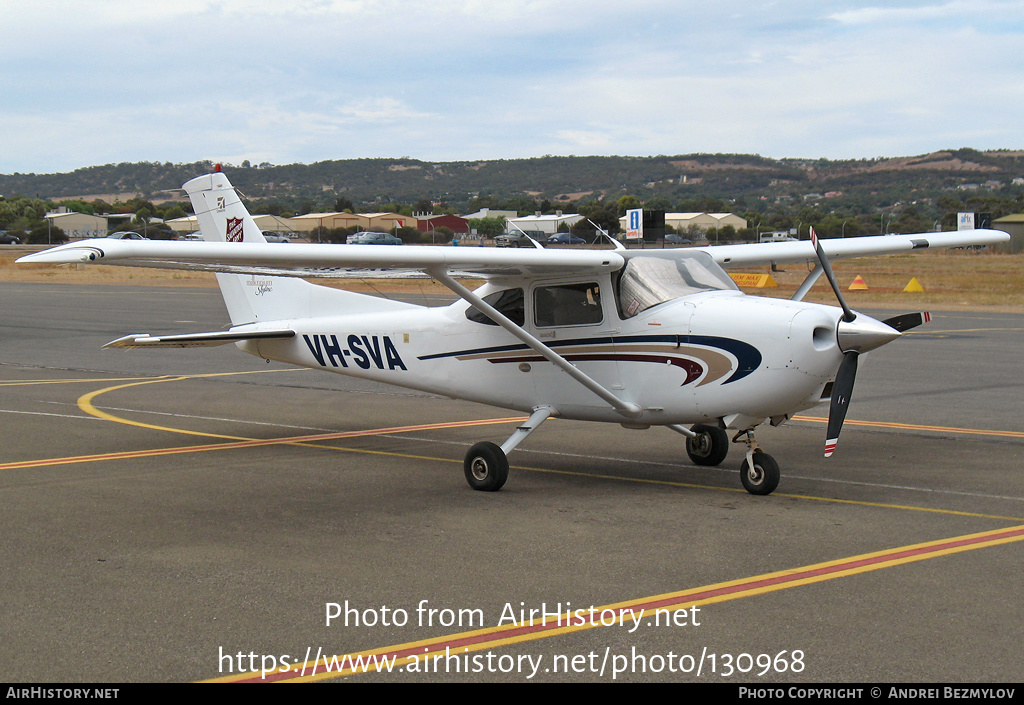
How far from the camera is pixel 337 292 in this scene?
11883 mm

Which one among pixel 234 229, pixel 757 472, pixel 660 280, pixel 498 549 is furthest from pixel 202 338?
pixel 757 472

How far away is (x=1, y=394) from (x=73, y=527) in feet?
29.1

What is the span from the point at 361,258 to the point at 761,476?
156 inches

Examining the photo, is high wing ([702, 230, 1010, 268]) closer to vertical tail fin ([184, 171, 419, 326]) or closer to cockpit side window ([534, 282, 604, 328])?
cockpit side window ([534, 282, 604, 328])

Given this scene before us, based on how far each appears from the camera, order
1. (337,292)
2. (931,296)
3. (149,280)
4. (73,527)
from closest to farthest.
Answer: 1. (73,527)
2. (337,292)
3. (931,296)
4. (149,280)

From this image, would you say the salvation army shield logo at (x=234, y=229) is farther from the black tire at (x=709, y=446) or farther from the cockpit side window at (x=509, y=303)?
the black tire at (x=709, y=446)

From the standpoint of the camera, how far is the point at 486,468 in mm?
9352

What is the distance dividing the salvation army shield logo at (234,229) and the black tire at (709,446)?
19.7 feet

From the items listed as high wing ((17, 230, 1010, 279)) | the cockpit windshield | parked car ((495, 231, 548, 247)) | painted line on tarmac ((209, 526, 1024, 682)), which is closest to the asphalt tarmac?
painted line on tarmac ((209, 526, 1024, 682))

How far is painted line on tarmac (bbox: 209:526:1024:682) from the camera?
5.06 meters

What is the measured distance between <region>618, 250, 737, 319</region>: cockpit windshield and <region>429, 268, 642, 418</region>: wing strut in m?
0.72

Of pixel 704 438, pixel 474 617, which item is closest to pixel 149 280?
pixel 704 438

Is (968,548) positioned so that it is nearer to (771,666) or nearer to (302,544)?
(771,666)

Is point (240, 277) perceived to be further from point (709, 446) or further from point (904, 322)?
point (904, 322)
